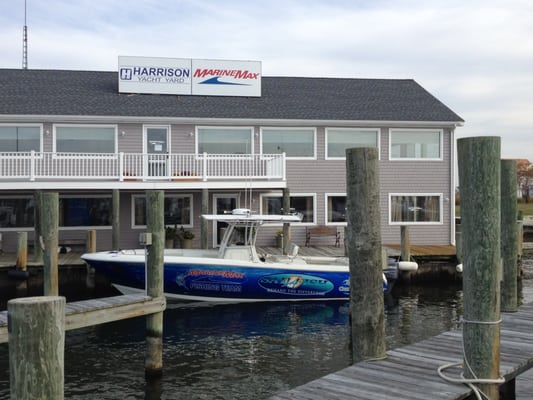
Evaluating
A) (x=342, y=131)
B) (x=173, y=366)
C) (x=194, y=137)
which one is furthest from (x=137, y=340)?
(x=342, y=131)

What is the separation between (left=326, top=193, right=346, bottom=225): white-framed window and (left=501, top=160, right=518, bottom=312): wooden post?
1296 centimetres

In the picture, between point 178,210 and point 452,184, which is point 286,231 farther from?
point 452,184

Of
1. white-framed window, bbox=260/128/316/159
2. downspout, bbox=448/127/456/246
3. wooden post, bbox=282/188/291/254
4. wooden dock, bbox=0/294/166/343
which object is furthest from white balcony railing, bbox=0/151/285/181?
wooden dock, bbox=0/294/166/343

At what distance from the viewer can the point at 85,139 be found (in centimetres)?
2117

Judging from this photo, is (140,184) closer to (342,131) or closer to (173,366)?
(342,131)

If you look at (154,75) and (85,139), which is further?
(154,75)

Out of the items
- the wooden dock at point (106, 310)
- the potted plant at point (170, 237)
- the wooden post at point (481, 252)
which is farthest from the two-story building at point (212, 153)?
the wooden post at point (481, 252)

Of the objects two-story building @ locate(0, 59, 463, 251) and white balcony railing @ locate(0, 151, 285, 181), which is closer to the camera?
white balcony railing @ locate(0, 151, 285, 181)

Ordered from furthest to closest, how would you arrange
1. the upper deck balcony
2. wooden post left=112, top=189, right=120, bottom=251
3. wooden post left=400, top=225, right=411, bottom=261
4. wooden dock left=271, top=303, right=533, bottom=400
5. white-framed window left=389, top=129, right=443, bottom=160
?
1. white-framed window left=389, top=129, right=443, bottom=160
2. the upper deck balcony
3. wooden post left=112, top=189, right=120, bottom=251
4. wooden post left=400, top=225, right=411, bottom=261
5. wooden dock left=271, top=303, right=533, bottom=400

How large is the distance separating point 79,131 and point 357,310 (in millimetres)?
16995

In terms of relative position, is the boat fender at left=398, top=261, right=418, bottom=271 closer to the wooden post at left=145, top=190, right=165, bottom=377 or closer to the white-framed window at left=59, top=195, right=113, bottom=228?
the wooden post at left=145, top=190, right=165, bottom=377

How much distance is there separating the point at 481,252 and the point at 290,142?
678 inches

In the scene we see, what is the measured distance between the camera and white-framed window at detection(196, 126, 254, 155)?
21891mm

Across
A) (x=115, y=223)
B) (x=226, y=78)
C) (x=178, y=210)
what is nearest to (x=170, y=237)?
(x=115, y=223)
